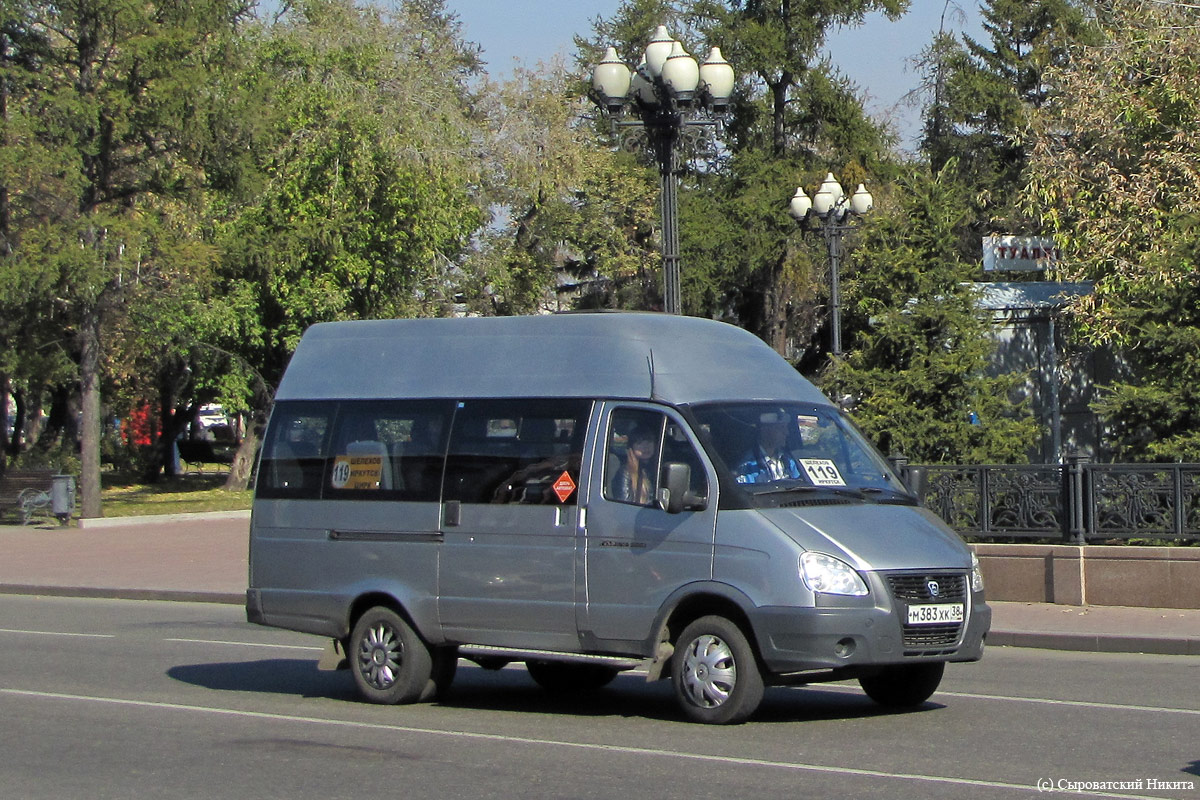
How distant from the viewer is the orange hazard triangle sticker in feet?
31.6

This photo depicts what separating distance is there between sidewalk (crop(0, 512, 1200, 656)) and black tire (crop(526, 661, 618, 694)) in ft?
14.9

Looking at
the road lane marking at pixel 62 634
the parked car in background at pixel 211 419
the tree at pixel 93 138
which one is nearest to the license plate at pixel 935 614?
the road lane marking at pixel 62 634

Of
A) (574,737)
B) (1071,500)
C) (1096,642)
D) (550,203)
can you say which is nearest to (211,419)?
(550,203)

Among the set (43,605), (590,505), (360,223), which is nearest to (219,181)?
(360,223)

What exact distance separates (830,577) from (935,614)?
720 millimetres

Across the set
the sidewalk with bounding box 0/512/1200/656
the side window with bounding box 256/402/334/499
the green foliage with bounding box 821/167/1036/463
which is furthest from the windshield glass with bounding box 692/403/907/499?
the green foliage with bounding box 821/167/1036/463

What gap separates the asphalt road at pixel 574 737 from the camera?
7352 mm

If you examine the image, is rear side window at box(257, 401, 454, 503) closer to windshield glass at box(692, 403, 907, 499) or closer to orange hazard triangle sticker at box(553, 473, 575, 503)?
orange hazard triangle sticker at box(553, 473, 575, 503)

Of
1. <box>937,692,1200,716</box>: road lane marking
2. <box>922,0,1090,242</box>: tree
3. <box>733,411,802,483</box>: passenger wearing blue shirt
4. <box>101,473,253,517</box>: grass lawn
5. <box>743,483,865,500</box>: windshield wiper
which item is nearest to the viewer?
<box>743,483,865,500</box>: windshield wiper

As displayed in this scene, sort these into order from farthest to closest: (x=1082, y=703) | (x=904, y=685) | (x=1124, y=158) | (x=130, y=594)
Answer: (x=1124, y=158)
(x=130, y=594)
(x=1082, y=703)
(x=904, y=685)

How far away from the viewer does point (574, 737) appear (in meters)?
8.88

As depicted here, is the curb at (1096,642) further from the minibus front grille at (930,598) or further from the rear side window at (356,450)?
the rear side window at (356,450)

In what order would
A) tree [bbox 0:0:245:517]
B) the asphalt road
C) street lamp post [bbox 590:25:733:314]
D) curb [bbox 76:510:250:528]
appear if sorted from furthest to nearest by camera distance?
curb [bbox 76:510:250:528]
tree [bbox 0:0:245:517]
street lamp post [bbox 590:25:733:314]
the asphalt road

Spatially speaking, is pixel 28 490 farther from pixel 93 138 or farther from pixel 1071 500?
pixel 1071 500
